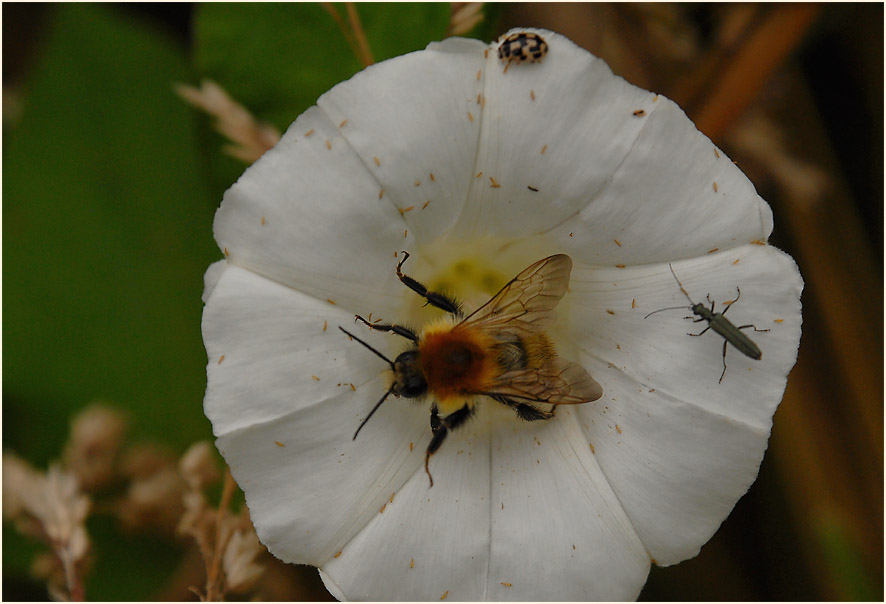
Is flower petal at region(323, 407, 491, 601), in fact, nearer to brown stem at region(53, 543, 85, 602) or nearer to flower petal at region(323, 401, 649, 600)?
flower petal at region(323, 401, 649, 600)

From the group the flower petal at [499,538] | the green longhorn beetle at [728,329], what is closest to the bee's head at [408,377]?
the flower petal at [499,538]

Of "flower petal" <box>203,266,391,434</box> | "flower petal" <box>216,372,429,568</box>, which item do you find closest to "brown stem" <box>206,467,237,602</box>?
"flower petal" <box>216,372,429,568</box>

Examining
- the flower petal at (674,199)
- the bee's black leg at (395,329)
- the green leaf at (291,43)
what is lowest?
Answer: the bee's black leg at (395,329)

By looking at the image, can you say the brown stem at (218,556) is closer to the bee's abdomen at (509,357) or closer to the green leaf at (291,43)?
the bee's abdomen at (509,357)

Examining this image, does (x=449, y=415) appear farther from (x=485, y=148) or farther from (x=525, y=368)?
(x=485, y=148)

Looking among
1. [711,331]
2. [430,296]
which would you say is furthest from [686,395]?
[430,296]
